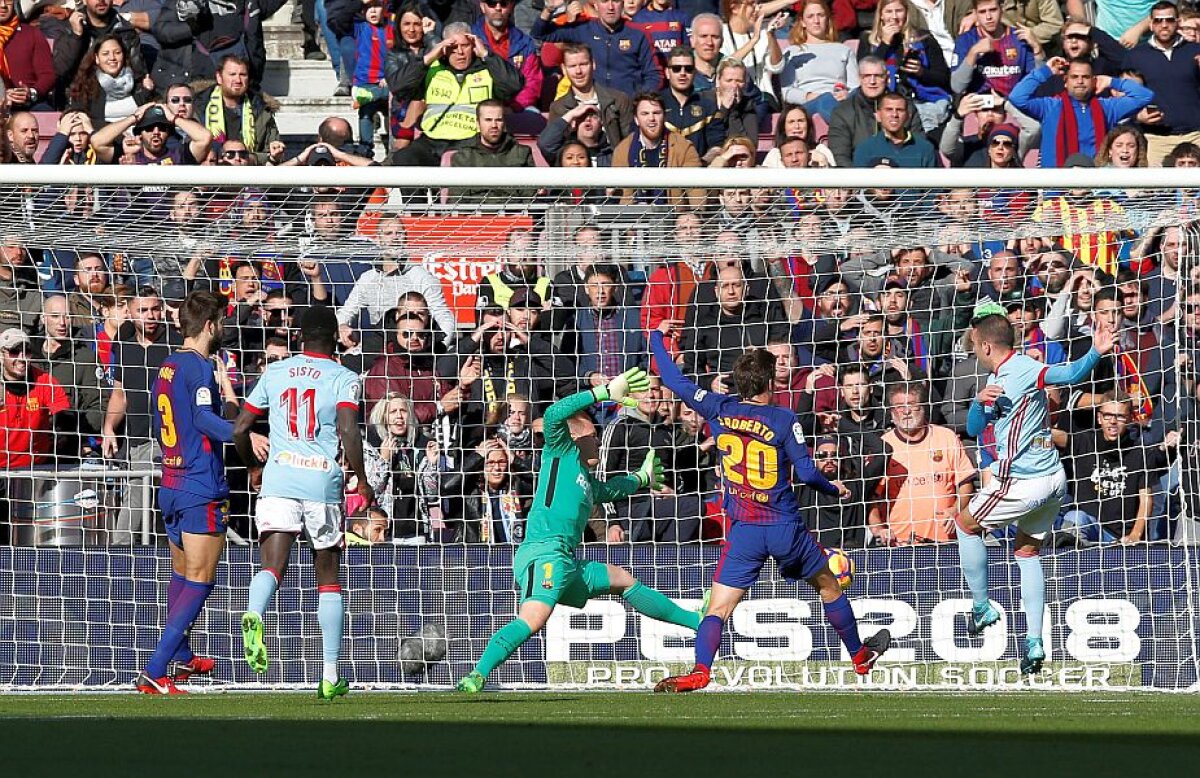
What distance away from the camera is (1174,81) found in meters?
15.2

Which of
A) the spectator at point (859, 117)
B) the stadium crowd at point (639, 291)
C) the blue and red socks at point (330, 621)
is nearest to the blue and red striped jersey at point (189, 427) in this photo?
the blue and red socks at point (330, 621)

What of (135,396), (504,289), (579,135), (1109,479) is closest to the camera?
(1109,479)

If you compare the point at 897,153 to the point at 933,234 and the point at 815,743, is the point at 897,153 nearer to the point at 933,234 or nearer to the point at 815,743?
the point at 933,234

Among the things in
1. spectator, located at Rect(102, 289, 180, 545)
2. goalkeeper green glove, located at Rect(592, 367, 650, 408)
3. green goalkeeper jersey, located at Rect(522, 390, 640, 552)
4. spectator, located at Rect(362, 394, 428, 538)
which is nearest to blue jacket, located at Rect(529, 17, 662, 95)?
spectator, located at Rect(362, 394, 428, 538)

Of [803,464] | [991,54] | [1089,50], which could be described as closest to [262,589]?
[803,464]

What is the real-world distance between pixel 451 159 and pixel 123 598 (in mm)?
4505

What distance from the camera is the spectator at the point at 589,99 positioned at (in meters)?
14.4

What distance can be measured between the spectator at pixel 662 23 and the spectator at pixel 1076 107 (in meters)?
2.90

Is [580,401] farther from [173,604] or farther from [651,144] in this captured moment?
[651,144]

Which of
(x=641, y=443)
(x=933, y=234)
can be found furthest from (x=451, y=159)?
(x=933, y=234)

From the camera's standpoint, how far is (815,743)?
6105mm

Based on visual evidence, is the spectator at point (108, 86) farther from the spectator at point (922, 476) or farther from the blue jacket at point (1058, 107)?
the blue jacket at point (1058, 107)

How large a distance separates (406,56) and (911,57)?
4.18m

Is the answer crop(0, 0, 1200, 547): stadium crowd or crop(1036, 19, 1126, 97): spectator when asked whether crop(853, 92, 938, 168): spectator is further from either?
crop(1036, 19, 1126, 97): spectator
